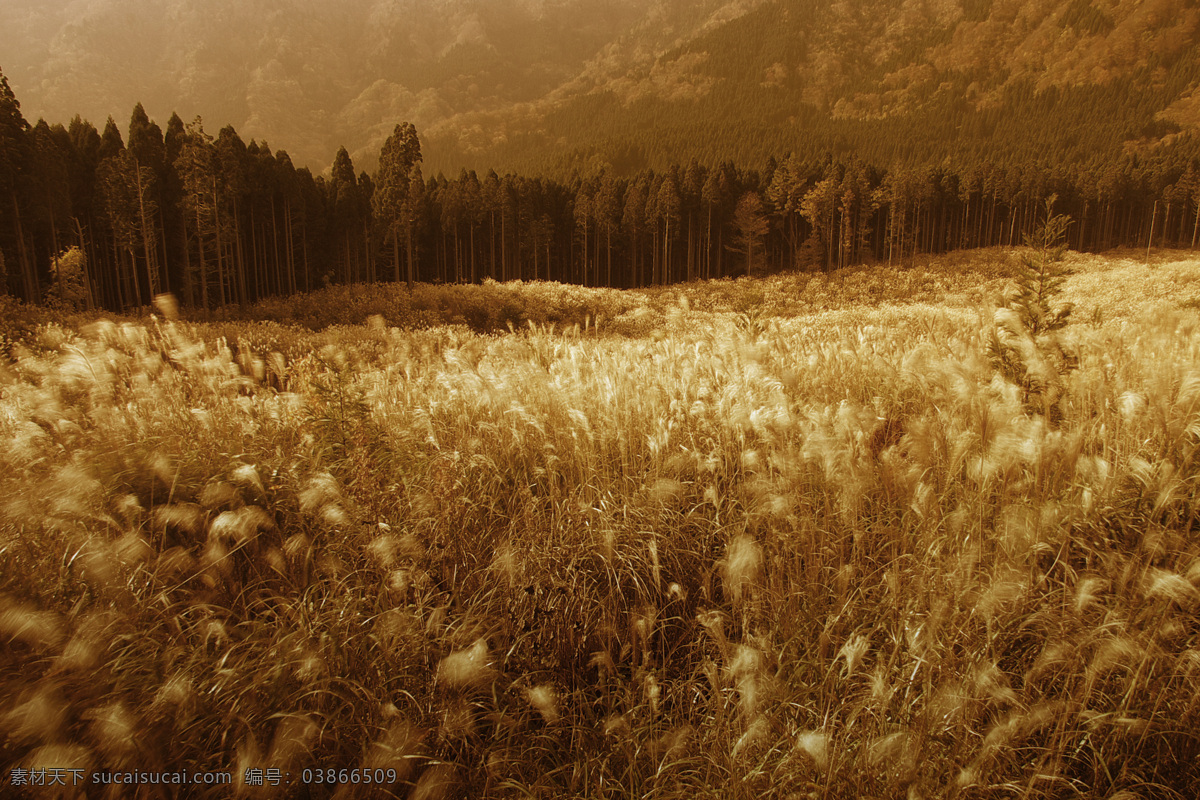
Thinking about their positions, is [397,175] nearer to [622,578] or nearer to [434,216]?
[434,216]

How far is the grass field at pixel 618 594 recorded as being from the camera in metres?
1.66

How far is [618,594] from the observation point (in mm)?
2514

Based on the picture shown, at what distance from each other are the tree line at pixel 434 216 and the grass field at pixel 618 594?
38208 mm

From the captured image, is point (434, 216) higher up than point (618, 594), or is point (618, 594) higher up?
point (434, 216)

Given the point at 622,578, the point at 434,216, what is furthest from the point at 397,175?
the point at 622,578

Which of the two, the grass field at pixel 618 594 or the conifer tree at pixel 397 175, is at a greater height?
the conifer tree at pixel 397 175

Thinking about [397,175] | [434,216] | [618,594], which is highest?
[397,175]

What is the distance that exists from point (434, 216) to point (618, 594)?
2384 inches

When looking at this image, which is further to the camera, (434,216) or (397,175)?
(434,216)

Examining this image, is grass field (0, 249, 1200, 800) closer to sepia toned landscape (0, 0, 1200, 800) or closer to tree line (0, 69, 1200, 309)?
sepia toned landscape (0, 0, 1200, 800)

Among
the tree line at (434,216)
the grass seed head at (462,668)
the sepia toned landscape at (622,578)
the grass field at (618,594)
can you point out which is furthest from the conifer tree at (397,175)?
the grass seed head at (462,668)

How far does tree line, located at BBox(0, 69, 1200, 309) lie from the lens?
35.8m

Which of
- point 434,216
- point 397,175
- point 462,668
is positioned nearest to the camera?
point 462,668

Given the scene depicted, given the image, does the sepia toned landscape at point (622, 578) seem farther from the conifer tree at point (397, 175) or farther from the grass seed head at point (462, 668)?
the conifer tree at point (397, 175)
